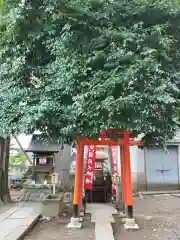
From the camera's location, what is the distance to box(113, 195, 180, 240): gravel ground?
8.35 metres

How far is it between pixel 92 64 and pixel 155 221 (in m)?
5.81

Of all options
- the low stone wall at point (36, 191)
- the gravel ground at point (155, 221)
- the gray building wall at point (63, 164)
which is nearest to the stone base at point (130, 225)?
the gravel ground at point (155, 221)

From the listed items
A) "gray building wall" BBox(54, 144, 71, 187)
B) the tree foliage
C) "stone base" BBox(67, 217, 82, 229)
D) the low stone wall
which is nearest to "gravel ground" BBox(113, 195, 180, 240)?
"stone base" BBox(67, 217, 82, 229)

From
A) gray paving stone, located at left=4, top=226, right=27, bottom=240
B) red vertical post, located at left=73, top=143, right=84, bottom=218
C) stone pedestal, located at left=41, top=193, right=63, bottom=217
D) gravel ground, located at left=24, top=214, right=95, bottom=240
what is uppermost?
red vertical post, located at left=73, top=143, right=84, bottom=218

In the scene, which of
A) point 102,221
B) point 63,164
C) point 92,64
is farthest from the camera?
point 63,164

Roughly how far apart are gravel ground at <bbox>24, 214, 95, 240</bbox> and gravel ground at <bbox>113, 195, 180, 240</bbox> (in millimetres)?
768

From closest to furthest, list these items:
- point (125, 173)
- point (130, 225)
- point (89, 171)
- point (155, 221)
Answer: point (130, 225) → point (125, 173) → point (155, 221) → point (89, 171)

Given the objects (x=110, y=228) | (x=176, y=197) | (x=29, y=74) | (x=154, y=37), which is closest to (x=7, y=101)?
(x=29, y=74)

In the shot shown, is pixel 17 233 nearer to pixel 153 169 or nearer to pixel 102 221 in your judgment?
pixel 102 221

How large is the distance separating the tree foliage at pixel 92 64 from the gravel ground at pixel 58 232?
2.75 m

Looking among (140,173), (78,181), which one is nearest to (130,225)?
(78,181)

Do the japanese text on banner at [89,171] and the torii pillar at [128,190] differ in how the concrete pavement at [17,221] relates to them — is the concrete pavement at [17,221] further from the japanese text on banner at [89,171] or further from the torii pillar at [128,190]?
the torii pillar at [128,190]

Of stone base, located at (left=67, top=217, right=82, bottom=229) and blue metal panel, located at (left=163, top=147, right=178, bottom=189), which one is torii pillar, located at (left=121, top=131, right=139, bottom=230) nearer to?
stone base, located at (left=67, top=217, right=82, bottom=229)

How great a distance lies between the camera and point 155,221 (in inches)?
403
